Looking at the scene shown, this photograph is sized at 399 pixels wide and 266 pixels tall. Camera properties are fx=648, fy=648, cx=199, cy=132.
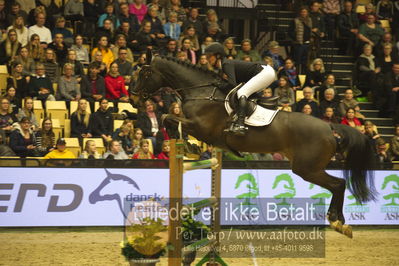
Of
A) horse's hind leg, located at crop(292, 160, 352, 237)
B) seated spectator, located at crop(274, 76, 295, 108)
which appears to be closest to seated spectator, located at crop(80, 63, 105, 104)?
seated spectator, located at crop(274, 76, 295, 108)

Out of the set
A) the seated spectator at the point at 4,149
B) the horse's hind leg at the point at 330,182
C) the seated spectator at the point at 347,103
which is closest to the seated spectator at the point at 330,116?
the seated spectator at the point at 347,103

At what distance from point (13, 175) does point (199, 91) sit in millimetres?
4518

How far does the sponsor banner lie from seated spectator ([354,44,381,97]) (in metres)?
5.38

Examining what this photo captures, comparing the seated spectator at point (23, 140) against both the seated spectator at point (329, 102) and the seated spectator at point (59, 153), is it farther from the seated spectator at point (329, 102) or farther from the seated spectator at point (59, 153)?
the seated spectator at point (329, 102)

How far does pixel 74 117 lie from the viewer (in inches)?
518

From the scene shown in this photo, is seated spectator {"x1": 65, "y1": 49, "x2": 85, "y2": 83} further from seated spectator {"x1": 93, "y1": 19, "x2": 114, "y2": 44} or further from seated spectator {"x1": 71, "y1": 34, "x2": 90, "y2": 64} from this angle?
seated spectator {"x1": 93, "y1": 19, "x2": 114, "y2": 44}

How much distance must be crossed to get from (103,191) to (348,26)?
9.72 meters

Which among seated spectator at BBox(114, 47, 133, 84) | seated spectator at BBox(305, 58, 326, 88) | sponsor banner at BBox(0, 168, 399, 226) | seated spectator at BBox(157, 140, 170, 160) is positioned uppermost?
seated spectator at BBox(114, 47, 133, 84)

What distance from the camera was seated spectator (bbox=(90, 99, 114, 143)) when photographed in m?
13.1

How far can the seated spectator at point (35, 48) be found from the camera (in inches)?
545

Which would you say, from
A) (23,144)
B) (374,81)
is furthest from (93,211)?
(374,81)

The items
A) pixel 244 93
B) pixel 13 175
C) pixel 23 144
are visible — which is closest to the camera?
pixel 244 93

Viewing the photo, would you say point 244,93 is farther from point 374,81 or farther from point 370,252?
point 374,81

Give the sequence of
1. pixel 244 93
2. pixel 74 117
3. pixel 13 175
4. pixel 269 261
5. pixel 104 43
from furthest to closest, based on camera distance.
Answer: pixel 104 43 → pixel 74 117 → pixel 13 175 → pixel 269 261 → pixel 244 93
